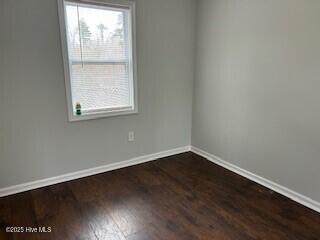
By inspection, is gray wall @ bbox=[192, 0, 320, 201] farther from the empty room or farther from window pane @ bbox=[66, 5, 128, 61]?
window pane @ bbox=[66, 5, 128, 61]

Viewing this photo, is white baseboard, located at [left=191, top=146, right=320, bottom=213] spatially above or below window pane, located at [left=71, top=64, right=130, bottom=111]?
below

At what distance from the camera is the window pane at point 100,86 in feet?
8.56

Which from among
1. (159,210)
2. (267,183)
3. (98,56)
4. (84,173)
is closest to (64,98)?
(98,56)

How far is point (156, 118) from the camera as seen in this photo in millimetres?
3234

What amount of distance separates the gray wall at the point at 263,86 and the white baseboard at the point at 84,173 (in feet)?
2.12

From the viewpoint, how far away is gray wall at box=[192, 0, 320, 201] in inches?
81.7

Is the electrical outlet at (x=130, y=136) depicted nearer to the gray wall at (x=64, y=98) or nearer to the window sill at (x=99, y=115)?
the gray wall at (x=64, y=98)

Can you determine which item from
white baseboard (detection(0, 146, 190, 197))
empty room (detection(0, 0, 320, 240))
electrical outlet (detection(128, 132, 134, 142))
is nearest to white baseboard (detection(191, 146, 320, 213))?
empty room (detection(0, 0, 320, 240))

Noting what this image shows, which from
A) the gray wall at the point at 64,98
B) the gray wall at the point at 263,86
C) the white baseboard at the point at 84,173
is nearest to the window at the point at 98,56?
the gray wall at the point at 64,98

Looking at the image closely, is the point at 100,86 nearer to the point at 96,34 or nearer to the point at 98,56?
the point at 98,56

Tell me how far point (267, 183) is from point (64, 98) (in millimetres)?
2445

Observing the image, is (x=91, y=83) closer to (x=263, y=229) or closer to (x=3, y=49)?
(x=3, y=49)

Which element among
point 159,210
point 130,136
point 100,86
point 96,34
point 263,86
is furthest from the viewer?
point 130,136

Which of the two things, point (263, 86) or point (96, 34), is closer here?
point (263, 86)
